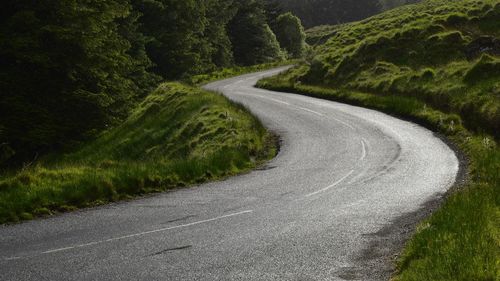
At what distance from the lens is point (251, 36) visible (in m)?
70.6

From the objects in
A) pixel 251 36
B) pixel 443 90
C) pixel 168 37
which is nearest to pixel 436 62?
pixel 443 90

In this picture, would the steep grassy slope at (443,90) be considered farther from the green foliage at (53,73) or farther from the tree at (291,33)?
the tree at (291,33)

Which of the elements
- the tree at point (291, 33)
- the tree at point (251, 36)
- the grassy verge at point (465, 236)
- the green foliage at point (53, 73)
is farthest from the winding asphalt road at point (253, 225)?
the tree at point (291, 33)

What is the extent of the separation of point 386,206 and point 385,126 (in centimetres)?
1129

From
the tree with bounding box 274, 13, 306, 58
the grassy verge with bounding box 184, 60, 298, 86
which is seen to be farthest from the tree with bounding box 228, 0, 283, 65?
the tree with bounding box 274, 13, 306, 58

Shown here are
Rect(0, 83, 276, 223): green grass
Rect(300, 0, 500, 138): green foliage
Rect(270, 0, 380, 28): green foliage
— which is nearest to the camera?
Rect(0, 83, 276, 223): green grass

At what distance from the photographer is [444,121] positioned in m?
20.7

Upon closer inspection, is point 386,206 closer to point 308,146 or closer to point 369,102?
point 308,146

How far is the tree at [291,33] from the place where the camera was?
274 feet

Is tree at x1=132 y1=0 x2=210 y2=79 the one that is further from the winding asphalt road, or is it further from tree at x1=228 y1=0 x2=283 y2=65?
the winding asphalt road

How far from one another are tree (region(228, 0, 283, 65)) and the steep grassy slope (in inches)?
945

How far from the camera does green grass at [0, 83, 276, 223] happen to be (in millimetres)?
11344

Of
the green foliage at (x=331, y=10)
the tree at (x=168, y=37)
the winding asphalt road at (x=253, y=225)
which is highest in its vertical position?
the green foliage at (x=331, y=10)

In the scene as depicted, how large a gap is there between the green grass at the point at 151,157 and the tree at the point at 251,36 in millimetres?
38961
